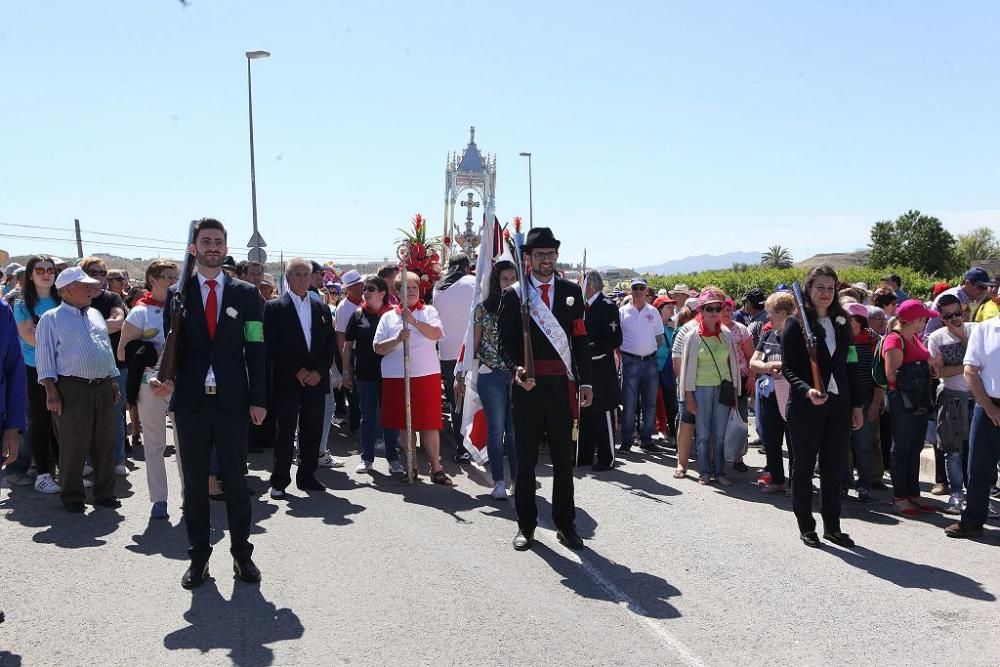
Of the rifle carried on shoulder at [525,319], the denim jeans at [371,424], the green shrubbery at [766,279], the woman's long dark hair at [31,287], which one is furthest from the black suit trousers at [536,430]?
the green shrubbery at [766,279]

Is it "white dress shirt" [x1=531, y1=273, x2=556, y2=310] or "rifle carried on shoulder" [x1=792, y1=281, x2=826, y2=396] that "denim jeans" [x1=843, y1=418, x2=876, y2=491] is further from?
"white dress shirt" [x1=531, y1=273, x2=556, y2=310]

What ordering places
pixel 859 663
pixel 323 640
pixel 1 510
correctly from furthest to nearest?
pixel 1 510, pixel 323 640, pixel 859 663

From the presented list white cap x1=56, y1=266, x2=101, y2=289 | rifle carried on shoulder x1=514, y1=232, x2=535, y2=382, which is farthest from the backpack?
white cap x1=56, y1=266, x2=101, y2=289

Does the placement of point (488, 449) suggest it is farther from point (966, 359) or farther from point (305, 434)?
point (966, 359)

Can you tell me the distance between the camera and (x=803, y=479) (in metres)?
6.79

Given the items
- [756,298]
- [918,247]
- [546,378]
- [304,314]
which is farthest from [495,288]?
[918,247]

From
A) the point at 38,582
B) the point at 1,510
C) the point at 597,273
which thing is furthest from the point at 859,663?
the point at 1,510

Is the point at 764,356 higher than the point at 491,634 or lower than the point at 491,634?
higher

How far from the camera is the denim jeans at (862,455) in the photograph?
838 centimetres

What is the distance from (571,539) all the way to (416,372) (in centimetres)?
288

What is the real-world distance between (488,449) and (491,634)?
333 cm

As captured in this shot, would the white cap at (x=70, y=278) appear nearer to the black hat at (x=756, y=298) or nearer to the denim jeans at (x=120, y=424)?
the denim jeans at (x=120, y=424)

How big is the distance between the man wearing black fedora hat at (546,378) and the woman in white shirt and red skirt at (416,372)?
2240 millimetres

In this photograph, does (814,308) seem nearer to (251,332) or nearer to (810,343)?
(810,343)
